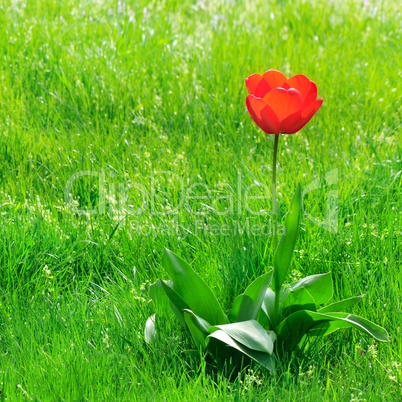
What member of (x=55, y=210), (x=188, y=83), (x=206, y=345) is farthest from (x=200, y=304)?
(x=188, y=83)

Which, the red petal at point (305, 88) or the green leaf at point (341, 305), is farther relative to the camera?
the green leaf at point (341, 305)

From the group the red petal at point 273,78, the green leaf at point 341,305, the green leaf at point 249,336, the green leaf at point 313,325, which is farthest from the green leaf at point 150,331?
the red petal at point 273,78

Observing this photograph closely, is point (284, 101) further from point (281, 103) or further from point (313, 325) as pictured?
point (313, 325)

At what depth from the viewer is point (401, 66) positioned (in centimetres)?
428

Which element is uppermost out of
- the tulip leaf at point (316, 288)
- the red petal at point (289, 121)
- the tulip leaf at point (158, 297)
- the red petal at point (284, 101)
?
the red petal at point (284, 101)

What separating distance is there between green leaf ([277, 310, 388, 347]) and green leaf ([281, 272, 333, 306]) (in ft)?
0.36

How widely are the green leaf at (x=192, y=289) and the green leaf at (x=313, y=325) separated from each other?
0.22 meters

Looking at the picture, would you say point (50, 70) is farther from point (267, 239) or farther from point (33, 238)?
point (267, 239)

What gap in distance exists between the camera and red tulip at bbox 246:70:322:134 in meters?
1.63

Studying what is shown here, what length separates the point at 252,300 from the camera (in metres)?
1.84

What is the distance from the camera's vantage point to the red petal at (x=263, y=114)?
1.66 m

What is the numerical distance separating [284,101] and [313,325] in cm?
78

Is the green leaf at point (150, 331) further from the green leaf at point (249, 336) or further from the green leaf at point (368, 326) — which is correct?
the green leaf at point (368, 326)

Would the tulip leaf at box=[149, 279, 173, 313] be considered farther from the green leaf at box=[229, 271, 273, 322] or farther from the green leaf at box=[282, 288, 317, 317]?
the green leaf at box=[282, 288, 317, 317]
